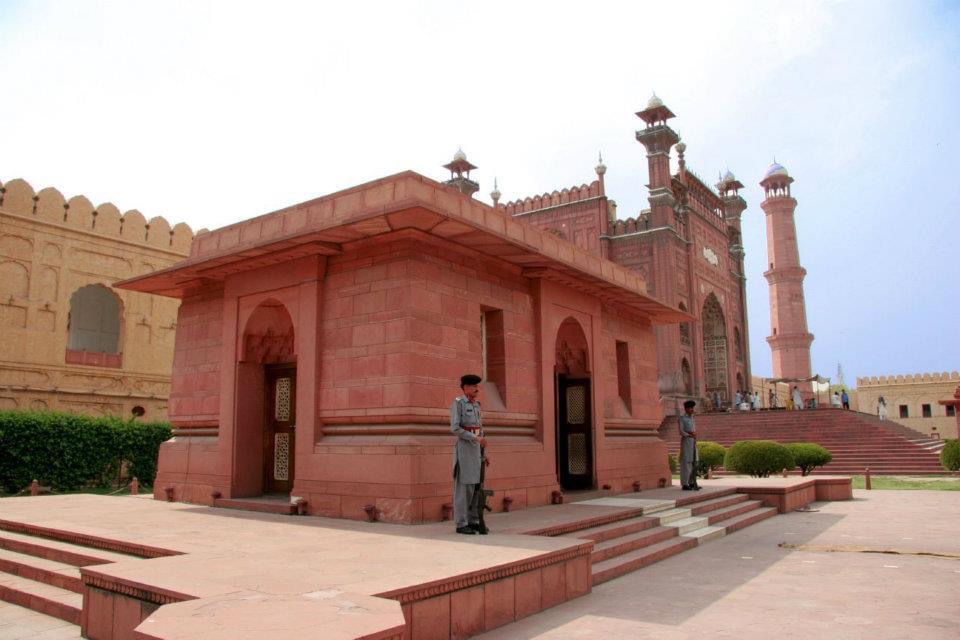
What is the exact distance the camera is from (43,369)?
21672 mm

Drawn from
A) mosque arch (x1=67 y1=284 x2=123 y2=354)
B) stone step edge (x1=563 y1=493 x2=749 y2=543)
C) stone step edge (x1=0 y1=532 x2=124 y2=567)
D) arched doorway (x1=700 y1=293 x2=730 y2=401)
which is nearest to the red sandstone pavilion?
stone step edge (x1=563 y1=493 x2=749 y2=543)

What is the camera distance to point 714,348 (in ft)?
135

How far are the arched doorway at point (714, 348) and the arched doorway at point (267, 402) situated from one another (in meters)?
33.6

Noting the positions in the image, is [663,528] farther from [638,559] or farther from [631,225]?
[631,225]

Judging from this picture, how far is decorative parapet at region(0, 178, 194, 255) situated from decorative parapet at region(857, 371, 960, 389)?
47986 mm

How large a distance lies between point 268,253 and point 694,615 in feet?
21.1

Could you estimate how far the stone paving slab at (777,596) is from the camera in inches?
194

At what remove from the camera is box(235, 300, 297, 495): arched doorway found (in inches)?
392

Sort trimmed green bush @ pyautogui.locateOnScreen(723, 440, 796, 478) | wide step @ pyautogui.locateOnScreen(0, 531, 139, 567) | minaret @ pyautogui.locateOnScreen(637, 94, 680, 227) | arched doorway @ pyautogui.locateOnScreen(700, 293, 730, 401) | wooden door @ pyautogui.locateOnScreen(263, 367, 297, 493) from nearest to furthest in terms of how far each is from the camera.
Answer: wide step @ pyautogui.locateOnScreen(0, 531, 139, 567)
wooden door @ pyautogui.locateOnScreen(263, 367, 297, 493)
trimmed green bush @ pyautogui.locateOnScreen(723, 440, 796, 478)
minaret @ pyautogui.locateOnScreen(637, 94, 680, 227)
arched doorway @ pyautogui.locateOnScreen(700, 293, 730, 401)

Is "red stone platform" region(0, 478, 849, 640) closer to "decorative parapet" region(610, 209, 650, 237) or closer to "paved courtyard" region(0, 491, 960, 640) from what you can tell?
"paved courtyard" region(0, 491, 960, 640)

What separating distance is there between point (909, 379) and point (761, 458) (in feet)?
134

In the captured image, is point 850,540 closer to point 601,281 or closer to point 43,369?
point 601,281

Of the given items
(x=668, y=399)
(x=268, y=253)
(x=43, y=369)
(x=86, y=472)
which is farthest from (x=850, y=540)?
(x=668, y=399)

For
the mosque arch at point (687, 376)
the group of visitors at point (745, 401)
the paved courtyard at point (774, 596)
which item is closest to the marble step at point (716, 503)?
the paved courtyard at point (774, 596)
